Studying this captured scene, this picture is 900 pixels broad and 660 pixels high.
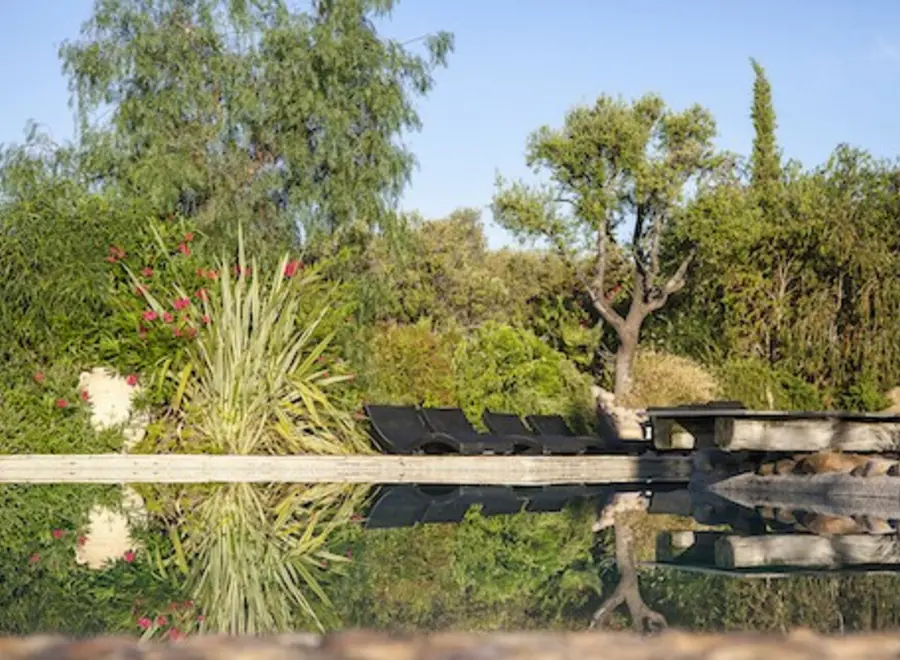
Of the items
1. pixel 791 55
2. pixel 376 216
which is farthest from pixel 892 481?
pixel 791 55

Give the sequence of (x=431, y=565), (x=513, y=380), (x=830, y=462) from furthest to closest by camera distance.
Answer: (x=513, y=380), (x=830, y=462), (x=431, y=565)

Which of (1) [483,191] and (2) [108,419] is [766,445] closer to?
(2) [108,419]

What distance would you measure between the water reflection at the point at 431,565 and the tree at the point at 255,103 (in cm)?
762

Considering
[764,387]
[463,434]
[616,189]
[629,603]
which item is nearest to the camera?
[629,603]

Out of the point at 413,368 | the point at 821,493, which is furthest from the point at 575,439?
the point at 821,493

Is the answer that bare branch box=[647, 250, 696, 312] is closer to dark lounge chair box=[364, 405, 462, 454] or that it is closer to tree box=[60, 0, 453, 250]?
tree box=[60, 0, 453, 250]

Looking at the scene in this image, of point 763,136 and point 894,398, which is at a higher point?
point 763,136

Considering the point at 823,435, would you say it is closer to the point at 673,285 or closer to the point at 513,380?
the point at 513,380

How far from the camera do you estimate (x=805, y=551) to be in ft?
18.8

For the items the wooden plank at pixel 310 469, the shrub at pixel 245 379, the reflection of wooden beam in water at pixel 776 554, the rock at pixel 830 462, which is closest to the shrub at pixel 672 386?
the wooden plank at pixel 310 469

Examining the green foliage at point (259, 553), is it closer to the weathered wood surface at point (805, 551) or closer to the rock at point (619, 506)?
the rock at point (619, 506)

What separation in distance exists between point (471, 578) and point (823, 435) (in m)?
5.65

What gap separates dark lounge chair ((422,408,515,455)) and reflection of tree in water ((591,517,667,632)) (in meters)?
7.30

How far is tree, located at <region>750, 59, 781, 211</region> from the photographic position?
29142 millimetres
